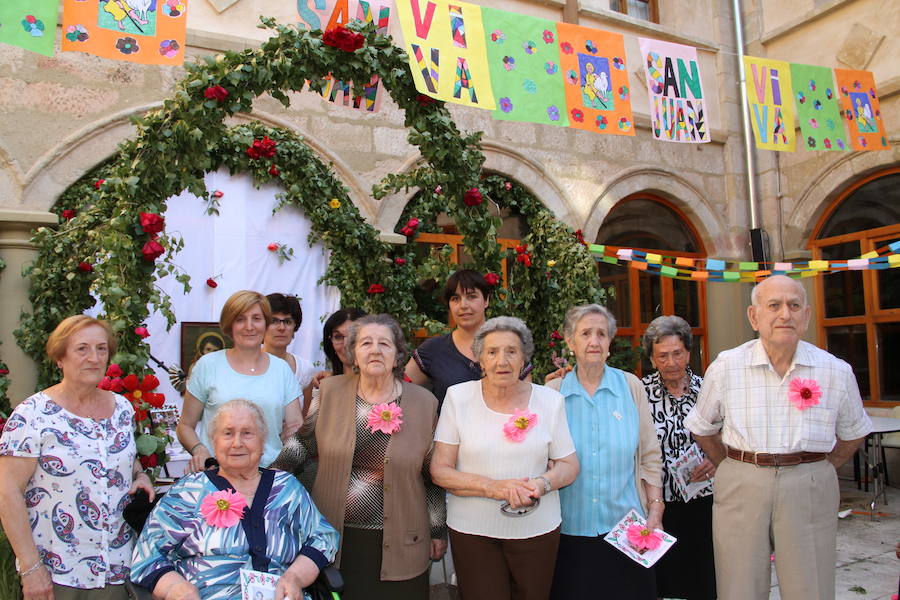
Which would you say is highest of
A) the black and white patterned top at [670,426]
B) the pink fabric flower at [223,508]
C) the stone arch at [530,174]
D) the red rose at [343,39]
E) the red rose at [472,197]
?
the stone arch at [530,174]

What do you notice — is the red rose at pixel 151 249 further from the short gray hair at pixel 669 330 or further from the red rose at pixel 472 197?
the short gray hair at pixel 669 330

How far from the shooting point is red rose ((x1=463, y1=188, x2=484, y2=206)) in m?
3.51

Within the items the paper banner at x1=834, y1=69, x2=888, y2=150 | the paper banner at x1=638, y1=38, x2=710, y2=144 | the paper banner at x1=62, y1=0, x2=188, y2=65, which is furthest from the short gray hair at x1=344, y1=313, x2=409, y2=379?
the paper banner at x1=834, y1=69, x2=888, y2=150

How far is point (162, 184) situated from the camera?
9.29 feet

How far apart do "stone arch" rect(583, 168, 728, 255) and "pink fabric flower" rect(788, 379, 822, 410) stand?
433cm

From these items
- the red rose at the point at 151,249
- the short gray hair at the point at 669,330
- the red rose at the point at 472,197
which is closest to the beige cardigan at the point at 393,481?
the red rose at the point at 151,249

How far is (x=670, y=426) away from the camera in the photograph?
2.85 meters

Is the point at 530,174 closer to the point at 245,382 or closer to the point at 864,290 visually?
the point at 864,290

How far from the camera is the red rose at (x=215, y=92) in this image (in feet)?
9.12

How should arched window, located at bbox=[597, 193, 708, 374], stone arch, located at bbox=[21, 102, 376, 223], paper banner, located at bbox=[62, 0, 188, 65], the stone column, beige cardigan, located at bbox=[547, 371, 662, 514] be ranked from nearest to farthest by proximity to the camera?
beige cardigan, located at bbox=[547, 371, 662, 514] < paper banner, located at bbox=[62, 0, 188, 65] < the stone column < stone arch, located at bbox=[21, 102, 376, 223] < arched window, located at bbox=[597, 193, 708, 374]

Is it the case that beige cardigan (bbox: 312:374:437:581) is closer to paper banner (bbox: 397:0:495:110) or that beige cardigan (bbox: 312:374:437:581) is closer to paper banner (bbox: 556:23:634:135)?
paper banner (bbox: 397:0:495:110)

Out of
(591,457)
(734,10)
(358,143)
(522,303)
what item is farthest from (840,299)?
(591,457)

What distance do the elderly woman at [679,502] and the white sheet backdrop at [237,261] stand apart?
3.16 meters

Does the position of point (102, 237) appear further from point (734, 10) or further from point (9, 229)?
point (734, 10)
